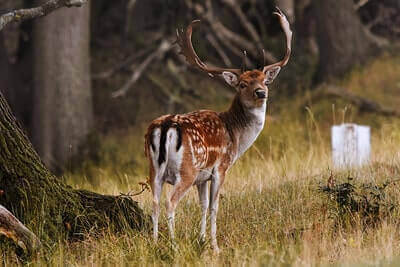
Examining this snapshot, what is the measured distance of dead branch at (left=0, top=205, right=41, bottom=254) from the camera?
7133 millimetres

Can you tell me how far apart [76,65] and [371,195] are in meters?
8.17

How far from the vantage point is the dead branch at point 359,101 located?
48.9 ft

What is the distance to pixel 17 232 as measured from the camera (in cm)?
719

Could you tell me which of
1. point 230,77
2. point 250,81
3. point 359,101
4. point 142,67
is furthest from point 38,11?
point 142,67

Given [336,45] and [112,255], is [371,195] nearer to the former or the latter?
[112,255]

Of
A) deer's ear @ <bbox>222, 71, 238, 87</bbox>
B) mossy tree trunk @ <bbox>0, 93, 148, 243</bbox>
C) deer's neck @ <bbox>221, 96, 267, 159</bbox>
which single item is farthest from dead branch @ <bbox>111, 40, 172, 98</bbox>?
mossy tree trunk @ <bbox>0, 93, 148, 243</bbox>

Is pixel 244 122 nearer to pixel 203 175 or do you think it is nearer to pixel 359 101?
pixel 203 175

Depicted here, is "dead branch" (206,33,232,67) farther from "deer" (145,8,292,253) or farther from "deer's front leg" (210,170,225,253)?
"deer's front leg" (210,170,225,253)

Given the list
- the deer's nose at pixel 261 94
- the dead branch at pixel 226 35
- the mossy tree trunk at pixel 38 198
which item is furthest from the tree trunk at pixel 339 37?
the mossy tree trunk at pixel 38 198

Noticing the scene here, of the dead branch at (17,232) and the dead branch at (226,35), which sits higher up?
the dead branch at (226,35)

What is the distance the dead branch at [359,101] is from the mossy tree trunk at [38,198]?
25.1 ft

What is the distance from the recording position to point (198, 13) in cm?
1798

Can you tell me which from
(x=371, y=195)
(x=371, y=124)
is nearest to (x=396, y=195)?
(x=371, y=195)

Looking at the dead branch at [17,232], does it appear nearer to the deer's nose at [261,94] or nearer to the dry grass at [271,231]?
the dry grass at [271,231]
